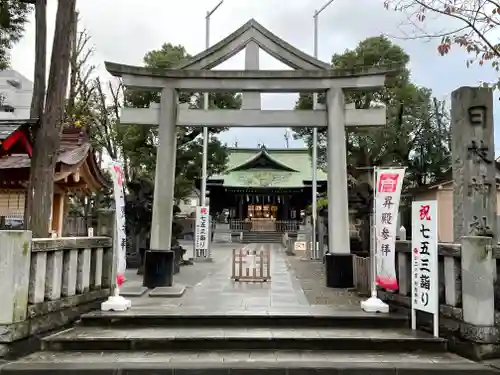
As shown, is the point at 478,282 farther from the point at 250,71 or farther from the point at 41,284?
the point at 250,71

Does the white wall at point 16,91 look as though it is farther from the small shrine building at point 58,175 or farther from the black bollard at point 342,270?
the black bollard at point 342,270

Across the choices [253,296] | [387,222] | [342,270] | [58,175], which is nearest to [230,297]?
[253,296]

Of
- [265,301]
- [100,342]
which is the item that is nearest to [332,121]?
[265,301]

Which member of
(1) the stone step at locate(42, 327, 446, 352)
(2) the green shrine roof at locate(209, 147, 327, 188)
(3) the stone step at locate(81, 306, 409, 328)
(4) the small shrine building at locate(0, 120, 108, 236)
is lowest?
(1) the stone step at locate(42, 327, 446, 352)

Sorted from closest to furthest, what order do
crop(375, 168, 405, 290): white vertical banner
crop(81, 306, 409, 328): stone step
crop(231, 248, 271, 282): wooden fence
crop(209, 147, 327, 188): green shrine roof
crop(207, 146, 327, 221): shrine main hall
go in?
crop(81, 306, 409, 328): stone step
crop(375, 168, 405, 290): white vertical banner
crop(231, 248, 271, 282): wooden fence
crop(207, 146, 327, 221): shrine main hall
crop(209, 147, 327, 188): green shrine roof

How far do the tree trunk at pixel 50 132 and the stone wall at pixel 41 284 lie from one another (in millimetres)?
882

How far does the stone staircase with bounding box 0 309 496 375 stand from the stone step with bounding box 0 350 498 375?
0.01 m

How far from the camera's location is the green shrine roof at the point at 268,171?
3959 cm

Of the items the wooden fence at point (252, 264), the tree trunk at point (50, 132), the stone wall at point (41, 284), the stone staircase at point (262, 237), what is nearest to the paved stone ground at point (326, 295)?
the wooden fence at point (252, 264)

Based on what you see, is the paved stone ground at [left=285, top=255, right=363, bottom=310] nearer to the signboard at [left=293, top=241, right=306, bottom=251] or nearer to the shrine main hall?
the signboard at [left=293, top=241, right=306, bottom=251]

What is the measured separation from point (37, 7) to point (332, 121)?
272 inches

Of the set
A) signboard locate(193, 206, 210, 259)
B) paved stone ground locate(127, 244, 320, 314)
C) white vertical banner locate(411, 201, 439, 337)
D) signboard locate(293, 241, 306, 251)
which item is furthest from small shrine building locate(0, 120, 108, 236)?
signboard locate(293, 241, 306, 251)

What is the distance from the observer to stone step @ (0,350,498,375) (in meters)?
5.16

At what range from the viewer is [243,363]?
17.6 ft
